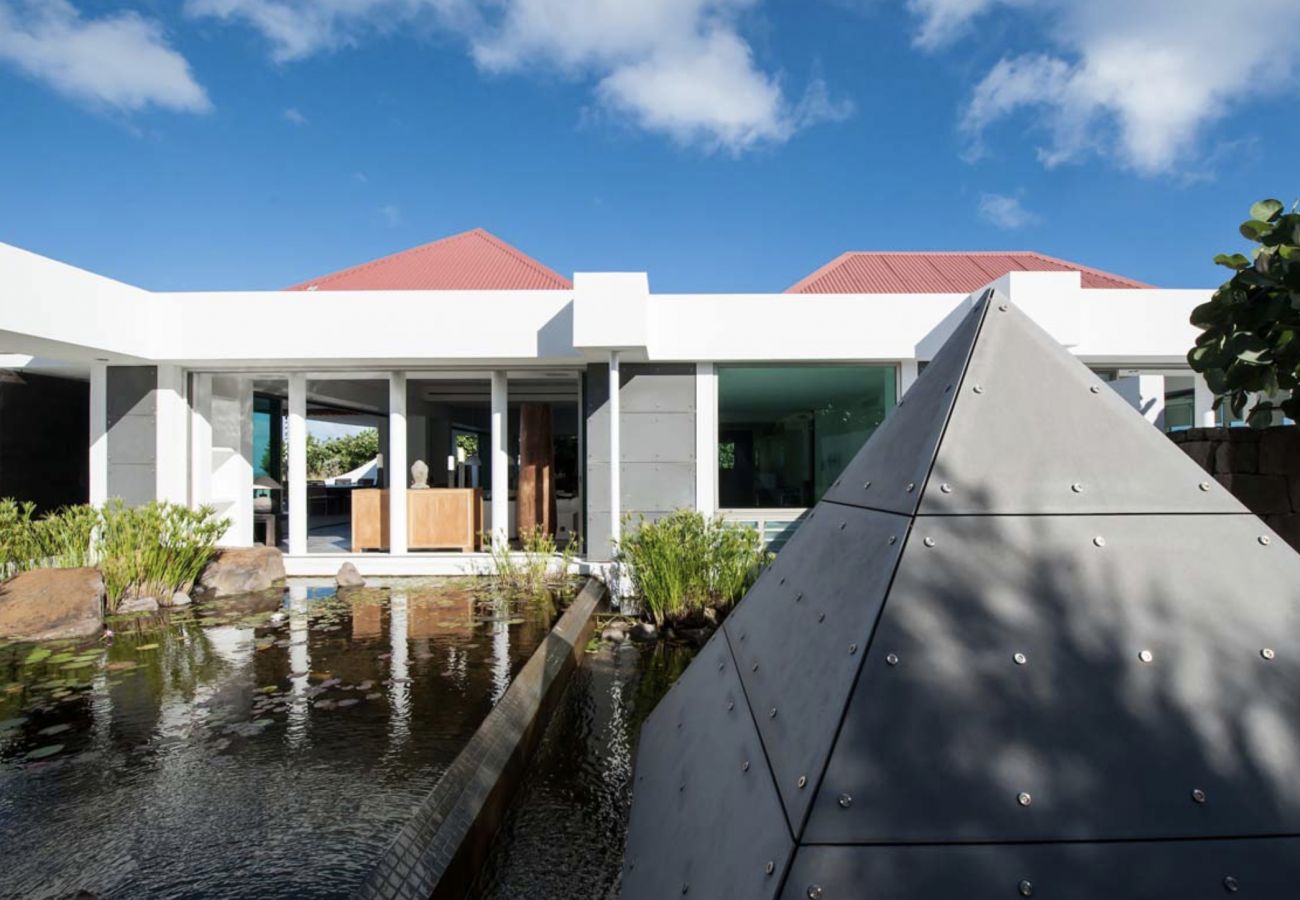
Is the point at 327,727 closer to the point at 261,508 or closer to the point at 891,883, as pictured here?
the point at 891,883

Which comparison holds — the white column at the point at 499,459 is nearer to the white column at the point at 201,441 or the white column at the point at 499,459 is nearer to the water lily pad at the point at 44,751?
the white column at the point at 201,441

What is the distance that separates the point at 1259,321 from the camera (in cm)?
351

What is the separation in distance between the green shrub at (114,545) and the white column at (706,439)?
225 inches

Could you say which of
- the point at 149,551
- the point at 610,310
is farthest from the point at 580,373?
the point at 149,551

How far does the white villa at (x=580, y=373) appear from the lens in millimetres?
7957

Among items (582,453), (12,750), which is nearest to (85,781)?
(12,750)

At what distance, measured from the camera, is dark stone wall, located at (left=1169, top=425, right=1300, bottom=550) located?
13.2 ft

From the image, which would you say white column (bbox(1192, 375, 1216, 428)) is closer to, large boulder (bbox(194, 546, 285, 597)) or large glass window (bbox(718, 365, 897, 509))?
large glass window (bbox(718, 365, 897, 509))

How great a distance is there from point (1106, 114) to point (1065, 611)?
9881 millimetres

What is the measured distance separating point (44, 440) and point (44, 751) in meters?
10.6

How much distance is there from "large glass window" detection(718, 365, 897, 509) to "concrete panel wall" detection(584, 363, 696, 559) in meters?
0.50

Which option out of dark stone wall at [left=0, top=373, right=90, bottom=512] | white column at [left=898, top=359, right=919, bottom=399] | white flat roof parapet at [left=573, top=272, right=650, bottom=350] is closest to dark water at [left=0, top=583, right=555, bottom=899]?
white flat roof parapet at [left=573, top=272, right=650, bottom=350]

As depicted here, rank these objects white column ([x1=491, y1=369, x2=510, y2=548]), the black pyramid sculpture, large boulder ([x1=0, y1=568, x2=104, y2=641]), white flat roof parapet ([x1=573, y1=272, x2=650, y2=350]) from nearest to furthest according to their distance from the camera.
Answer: the black pyramid sculpture → large boulder ([x1=0, y1=568, x2=104, y2=641]) → white flat roof parapet ([x1=573, y1=272, x2=650, y2=350]) → white column ([x1=491, y1=369, x2=510, y2=548])

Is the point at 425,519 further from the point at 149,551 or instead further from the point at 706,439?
the point at 706,439
